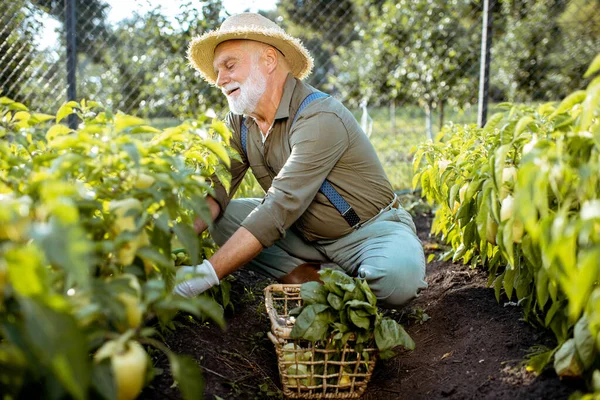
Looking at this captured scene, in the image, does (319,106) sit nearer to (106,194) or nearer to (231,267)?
(231,267)

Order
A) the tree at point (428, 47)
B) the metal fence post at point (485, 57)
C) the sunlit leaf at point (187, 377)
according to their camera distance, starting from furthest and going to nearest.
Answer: the tree at point (428, 47) < the metal fence post at point (485, 57) < the sunlit leaf at point (187, 377)

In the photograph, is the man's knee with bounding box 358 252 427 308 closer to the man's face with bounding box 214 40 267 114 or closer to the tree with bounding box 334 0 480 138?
the man's face with bounding box 214 40 267 114

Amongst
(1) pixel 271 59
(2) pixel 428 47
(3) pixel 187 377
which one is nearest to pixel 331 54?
(2) pixel 428 47

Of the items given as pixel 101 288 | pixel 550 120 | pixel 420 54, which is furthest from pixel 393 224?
pixel 420 54

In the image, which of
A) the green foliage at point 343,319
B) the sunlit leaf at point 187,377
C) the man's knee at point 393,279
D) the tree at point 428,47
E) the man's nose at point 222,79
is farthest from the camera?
the tree at point 428,47

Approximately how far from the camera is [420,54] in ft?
22.3

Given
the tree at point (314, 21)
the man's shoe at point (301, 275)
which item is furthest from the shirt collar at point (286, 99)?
the tree at point (314, 21)

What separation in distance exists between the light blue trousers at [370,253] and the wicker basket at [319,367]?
435mm

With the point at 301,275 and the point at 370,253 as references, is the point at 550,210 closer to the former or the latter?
the point at 370,253

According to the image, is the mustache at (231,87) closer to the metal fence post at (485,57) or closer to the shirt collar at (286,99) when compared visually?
the shirt collar at (286,99)

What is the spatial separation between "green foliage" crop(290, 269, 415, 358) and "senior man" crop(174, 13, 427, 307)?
0.34 metres

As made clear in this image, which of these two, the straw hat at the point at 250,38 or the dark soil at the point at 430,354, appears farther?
the straw hat at the point at 250,38

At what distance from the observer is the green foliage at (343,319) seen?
194 cm

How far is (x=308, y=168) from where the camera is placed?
245 cm
